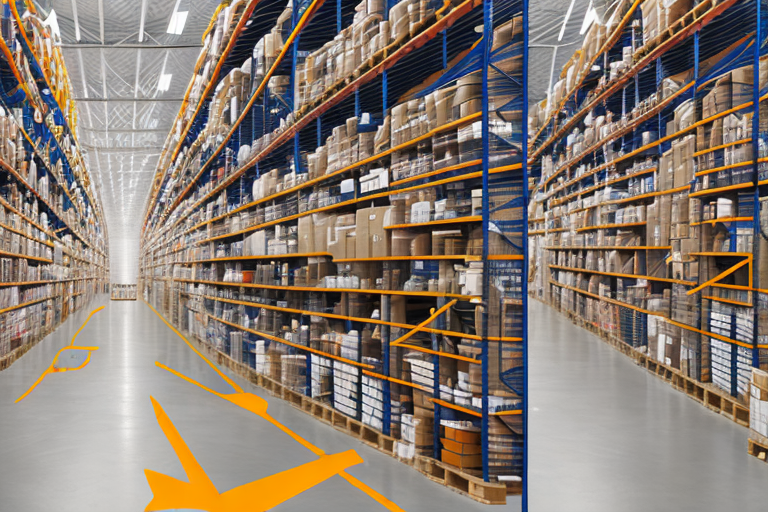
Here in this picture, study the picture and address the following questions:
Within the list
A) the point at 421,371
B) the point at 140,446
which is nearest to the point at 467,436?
the point at 421,371

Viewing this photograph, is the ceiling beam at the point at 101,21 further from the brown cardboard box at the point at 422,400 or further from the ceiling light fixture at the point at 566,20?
the brown cardboard box at the point at 422,400

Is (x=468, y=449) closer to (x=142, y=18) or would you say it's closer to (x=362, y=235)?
(x=362, y=235)

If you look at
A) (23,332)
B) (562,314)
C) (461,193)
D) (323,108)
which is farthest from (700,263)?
(23,332)

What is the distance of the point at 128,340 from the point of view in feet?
43.9

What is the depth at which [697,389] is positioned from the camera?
271 inches

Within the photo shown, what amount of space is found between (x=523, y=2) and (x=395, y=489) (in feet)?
11.4

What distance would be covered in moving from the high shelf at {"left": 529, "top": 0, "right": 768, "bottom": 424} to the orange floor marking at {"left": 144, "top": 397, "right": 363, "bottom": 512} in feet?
12.8

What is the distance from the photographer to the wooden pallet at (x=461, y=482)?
4.10 metres

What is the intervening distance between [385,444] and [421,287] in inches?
53.5

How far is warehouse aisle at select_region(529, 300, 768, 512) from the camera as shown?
4156 mm

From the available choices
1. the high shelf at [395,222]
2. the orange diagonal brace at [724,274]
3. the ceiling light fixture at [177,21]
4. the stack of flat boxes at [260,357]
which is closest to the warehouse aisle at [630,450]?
the high shelf at [395,222]

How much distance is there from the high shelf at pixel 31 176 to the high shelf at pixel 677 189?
841 centimetres

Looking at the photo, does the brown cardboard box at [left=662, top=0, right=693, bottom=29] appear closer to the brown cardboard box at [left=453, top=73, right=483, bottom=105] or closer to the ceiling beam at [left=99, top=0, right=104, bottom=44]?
the brown cardboard box at [left=453, top=73, right=483, bottom=105]

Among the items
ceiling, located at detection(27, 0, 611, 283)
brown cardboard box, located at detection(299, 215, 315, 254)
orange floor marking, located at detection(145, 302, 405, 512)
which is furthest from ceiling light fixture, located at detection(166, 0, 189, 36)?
brown cardboard box, located at detection(299, 215, 315, 254)
